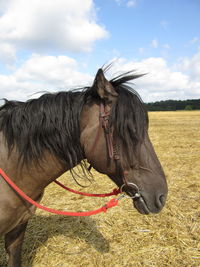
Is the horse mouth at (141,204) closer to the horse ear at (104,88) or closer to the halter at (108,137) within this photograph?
the halter at (108,137)

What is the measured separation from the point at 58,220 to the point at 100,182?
6.94 feet

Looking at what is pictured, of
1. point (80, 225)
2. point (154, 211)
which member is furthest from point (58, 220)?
point (154, 211)

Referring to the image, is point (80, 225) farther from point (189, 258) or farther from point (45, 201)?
point (189, 258)

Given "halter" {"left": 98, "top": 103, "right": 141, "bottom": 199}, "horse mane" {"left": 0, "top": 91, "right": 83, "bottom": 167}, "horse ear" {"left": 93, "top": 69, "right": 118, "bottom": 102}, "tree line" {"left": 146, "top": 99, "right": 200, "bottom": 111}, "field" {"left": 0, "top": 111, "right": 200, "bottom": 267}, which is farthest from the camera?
"tree line" {"left": 146, "top": 99, "right": 200, "bottom": 111}

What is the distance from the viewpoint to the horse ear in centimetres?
170

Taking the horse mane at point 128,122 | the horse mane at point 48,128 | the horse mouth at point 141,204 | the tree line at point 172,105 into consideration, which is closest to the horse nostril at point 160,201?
the horse mouth at point 141,204

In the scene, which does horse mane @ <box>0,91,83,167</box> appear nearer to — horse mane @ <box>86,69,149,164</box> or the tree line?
horse mane @ <box>86,69,149,164</box>

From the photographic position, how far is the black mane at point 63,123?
1824 millimetres

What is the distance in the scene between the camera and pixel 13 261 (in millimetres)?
2645

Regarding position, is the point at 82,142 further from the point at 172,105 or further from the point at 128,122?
the point at 172,105

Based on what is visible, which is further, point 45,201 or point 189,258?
point 45,201

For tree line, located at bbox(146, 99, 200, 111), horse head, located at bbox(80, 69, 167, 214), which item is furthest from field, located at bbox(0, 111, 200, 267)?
tree line, located at bbox(146, 99, 200, 111)

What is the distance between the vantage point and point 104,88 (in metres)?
1.77

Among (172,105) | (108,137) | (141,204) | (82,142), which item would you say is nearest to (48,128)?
(82,142)
